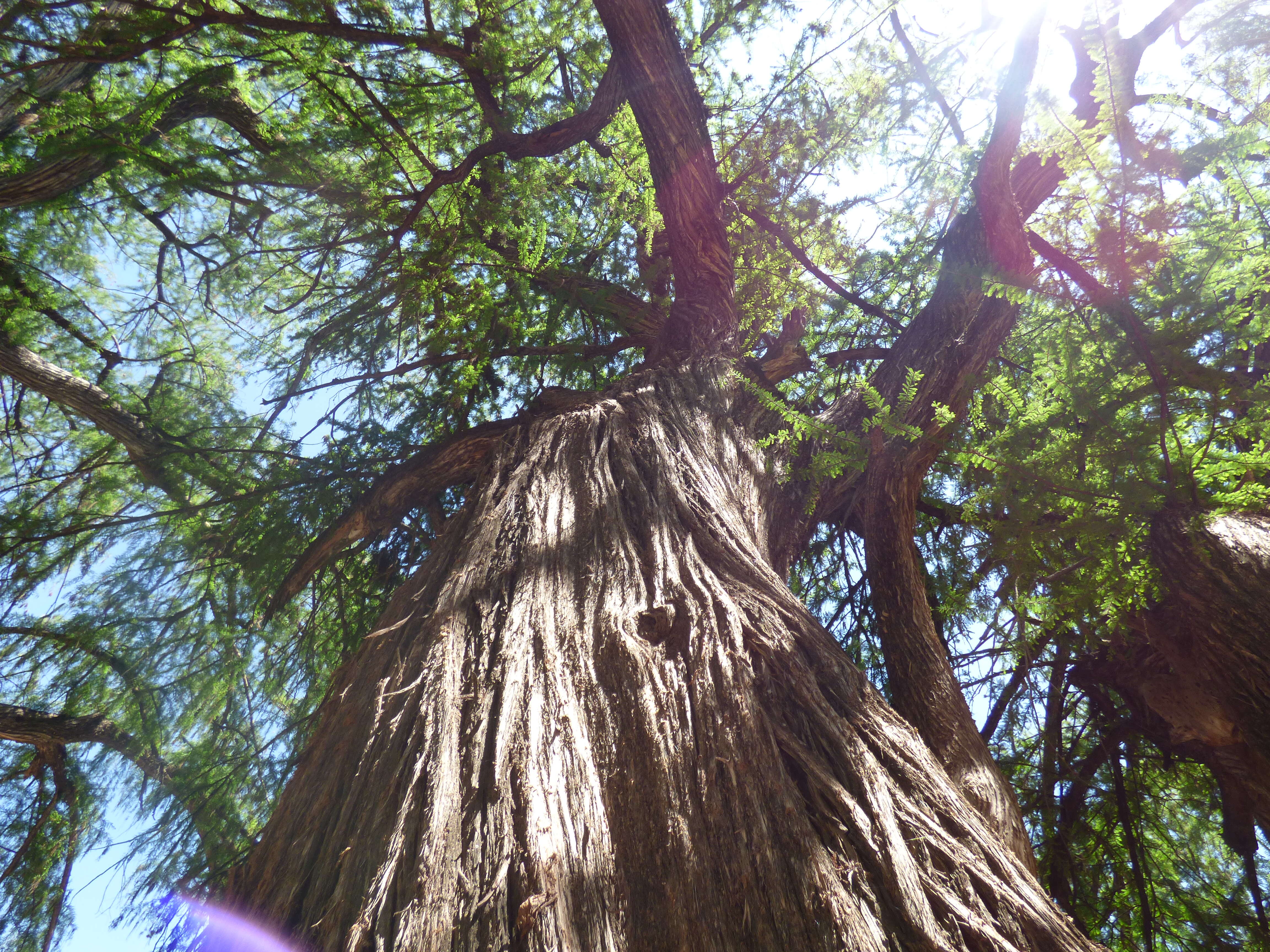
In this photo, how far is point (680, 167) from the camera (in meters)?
3.25

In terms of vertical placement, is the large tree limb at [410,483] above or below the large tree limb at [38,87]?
below

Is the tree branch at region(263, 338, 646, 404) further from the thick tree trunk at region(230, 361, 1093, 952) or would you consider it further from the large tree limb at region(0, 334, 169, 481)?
the thick tree trunk at region(230, 361, 1093, 952)

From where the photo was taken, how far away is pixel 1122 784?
315cm

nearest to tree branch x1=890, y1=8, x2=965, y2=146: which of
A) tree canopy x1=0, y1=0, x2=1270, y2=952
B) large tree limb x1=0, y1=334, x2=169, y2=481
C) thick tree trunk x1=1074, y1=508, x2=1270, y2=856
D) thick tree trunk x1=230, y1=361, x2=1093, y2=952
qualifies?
tree canopy x1=0, y1=0, x2=1270, y2=952

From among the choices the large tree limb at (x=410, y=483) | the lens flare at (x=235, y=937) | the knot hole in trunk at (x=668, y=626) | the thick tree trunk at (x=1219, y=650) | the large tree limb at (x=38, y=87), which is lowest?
the lens flare at (x=235, y=937)

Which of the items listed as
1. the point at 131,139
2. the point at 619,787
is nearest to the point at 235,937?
the point at 619,787

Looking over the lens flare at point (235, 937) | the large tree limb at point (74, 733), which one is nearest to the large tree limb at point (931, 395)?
the lens flare at point (235, 937)

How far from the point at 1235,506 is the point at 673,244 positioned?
2595 millimetres

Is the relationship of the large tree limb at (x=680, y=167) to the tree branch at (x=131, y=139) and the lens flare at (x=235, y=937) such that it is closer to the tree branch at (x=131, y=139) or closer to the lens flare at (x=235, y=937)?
the tree branch at (x=131, y=139)

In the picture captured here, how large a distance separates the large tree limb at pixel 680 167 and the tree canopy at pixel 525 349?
0.12 feet

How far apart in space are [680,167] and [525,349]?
3.91ft

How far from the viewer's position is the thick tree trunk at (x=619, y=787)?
0.89 m

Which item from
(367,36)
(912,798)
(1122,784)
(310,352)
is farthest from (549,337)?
(1122,784)

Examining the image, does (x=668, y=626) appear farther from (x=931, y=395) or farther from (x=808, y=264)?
(x=808, y=264)
